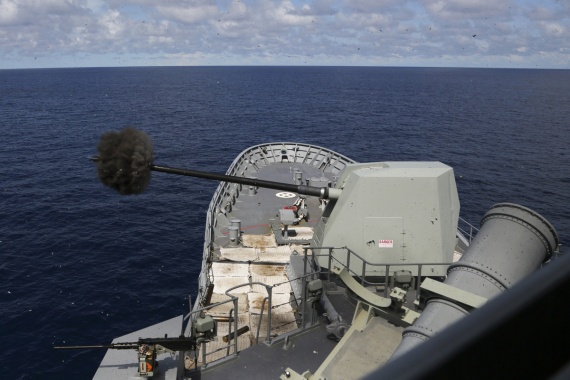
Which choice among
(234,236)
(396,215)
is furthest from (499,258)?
(234,236)

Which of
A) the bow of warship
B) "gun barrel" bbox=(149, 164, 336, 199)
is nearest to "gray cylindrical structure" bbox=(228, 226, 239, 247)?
the bow of warship

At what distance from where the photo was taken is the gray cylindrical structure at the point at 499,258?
6695mm

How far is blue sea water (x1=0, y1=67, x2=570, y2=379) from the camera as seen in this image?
84.4ft

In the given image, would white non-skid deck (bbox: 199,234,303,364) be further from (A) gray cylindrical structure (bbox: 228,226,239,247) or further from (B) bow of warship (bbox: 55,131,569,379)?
(A) gray cylindrical structure (bbox: 228,226,239,247)

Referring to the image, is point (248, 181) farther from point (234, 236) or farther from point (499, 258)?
point (234, 236)

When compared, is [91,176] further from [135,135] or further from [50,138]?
[135,135]

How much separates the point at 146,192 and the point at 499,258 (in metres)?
43.2

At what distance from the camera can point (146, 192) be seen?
154ft

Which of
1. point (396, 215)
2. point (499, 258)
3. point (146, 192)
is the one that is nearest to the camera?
point (499, 258)

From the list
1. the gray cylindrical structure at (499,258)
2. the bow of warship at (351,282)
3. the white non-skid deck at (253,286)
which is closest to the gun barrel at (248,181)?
the bow of warship at (351,282)

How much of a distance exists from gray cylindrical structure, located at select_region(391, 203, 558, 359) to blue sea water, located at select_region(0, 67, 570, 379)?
1923 cm

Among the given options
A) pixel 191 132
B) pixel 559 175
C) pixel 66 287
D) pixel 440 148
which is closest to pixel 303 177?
pixel 66 287

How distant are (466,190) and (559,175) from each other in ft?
41.4

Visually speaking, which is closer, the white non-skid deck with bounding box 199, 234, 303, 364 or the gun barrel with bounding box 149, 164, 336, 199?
the gun barrel with bounding box 149, 164, 336, 199
